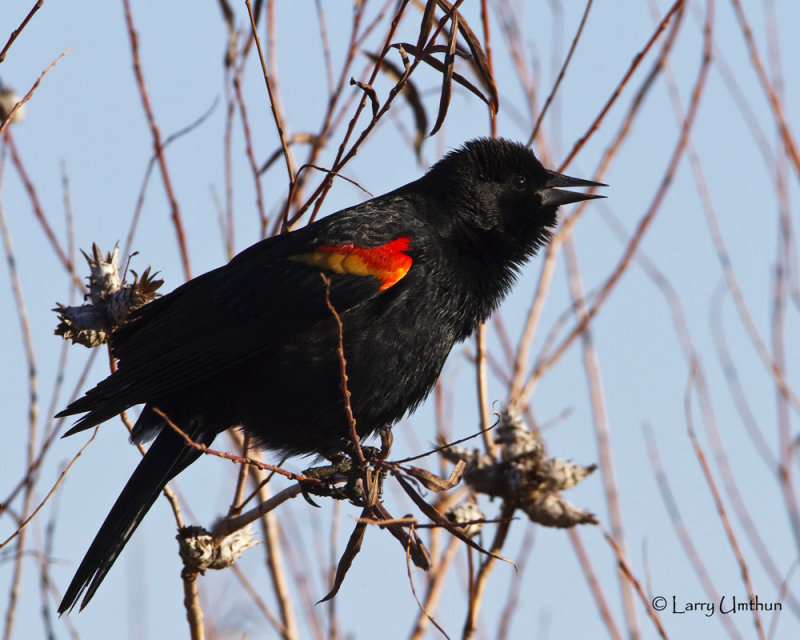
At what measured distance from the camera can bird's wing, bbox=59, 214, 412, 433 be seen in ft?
9.68

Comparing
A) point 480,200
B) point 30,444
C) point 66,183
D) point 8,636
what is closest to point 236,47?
point 66,183

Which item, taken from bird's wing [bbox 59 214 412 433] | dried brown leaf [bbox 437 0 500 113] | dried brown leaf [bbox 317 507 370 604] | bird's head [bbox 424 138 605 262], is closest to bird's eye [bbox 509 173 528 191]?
bird's head [bbox 424 138 605 262]

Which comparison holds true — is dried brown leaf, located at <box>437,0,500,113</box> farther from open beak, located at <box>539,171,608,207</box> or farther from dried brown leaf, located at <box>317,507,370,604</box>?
dried brown leaf, located at <box>317,507,370,604</box>

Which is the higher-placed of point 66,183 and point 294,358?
point 66,183

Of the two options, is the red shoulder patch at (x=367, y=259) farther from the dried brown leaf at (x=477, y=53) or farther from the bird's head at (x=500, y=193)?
the dried brown leaf at (x=477, y=53)

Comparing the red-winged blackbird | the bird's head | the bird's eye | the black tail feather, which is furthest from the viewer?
the bird's eye

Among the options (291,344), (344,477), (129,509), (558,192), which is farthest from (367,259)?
(129,509)

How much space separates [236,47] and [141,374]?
1.28 m

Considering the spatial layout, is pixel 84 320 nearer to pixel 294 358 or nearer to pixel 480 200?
pixel 294 358

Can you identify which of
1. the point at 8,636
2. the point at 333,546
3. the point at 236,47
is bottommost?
the point at 8,636

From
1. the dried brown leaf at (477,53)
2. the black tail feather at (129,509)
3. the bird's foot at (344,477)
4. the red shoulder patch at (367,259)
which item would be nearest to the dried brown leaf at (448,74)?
the dried brown leaf at (477,53)

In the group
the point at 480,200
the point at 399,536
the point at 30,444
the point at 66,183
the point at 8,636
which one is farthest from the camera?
the point at 480,200

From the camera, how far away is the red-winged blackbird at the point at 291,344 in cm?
292

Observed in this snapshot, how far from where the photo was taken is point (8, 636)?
272cm
